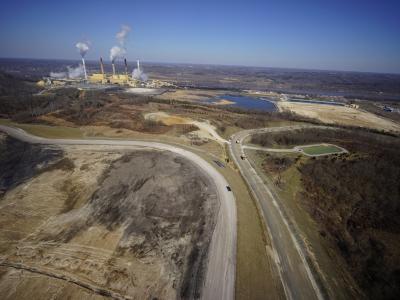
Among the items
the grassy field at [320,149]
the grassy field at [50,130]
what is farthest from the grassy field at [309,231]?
the grassy field at [50,130]

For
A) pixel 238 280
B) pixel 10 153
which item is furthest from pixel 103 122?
pixel 238 280

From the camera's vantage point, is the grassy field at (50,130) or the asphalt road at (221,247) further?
the grassy field at (50,130)

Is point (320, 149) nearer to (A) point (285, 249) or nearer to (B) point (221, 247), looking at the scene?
(A) point (285, 249)

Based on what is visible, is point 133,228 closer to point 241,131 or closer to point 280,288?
point 280,288

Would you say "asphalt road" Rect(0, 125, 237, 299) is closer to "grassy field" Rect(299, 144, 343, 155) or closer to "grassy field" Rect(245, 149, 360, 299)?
"grassy field" Rect(245, 149, 360, 299)

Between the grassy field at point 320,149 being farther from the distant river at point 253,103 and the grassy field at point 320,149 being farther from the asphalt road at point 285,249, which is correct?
the distant river at point 253,103

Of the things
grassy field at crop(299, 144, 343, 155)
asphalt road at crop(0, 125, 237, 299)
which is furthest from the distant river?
asphalt road at crop(0, 125, 237, 299)
